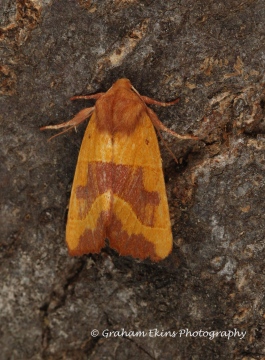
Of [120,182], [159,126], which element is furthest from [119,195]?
[159,126]

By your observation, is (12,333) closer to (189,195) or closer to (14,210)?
(14,210)

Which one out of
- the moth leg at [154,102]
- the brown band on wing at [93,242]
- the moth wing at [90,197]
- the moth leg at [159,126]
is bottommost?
the brown band on wing at [93,242]

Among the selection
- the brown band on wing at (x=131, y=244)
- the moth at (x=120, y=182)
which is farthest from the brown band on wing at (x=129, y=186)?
the brown band on wing at (x=131, y=244)

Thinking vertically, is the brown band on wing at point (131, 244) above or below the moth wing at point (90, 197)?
below

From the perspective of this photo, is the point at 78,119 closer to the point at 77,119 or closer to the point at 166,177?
the point at 77,119

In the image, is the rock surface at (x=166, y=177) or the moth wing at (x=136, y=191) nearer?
the rock surface at (x=166, y=177)

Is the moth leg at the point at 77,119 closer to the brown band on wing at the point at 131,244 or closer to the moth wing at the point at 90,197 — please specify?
the moth wing at the point at 90,197

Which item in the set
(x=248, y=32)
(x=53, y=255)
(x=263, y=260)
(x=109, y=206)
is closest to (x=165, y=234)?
(x=109, y=206)

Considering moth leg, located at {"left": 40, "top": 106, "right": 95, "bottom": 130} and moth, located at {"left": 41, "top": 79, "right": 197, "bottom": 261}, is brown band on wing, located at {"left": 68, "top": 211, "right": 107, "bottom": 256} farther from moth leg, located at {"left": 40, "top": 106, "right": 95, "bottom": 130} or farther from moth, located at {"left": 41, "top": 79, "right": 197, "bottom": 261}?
moth leg, located at {"left": 40, "top": 106, "right": 95, "bottom": 130}
